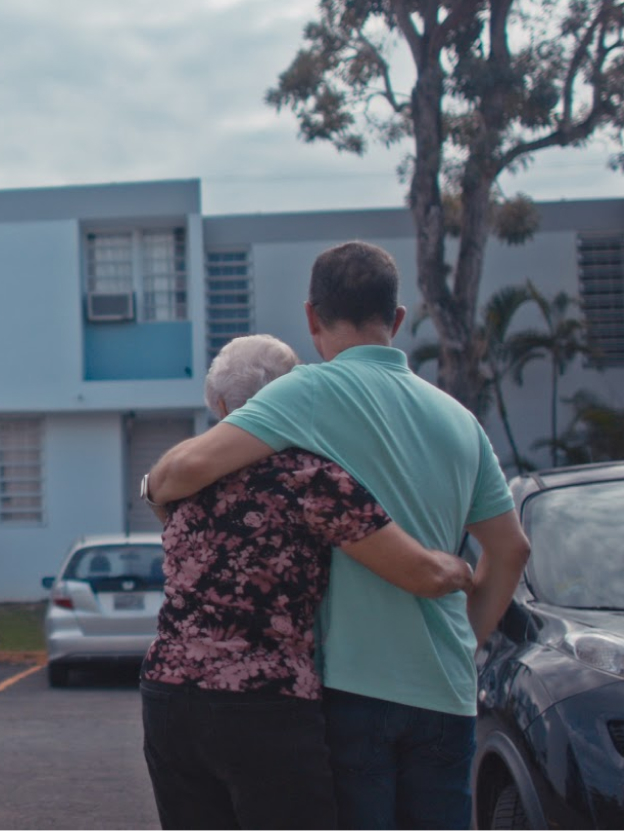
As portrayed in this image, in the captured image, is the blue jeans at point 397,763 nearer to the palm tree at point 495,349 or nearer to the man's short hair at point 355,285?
the man's short hair at point 355,285

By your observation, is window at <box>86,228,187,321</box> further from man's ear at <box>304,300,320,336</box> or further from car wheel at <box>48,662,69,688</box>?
man's ear at <box>304,300,320,336</box>

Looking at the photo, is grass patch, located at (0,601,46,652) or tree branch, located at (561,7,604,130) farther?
tree branch, located at (561,7,604,130)

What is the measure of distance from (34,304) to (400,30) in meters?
7.16

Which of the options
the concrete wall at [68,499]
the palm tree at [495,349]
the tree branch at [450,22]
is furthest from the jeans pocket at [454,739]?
the concrete wall at [68,499]

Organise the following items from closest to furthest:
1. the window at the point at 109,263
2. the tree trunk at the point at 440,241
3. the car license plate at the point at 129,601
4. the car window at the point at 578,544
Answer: the car window at the point at 578,544, the car license plate at the point at 129,601, the tree trunk at the point at 440,241, the window at the point at 109,263

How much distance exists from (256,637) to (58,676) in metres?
10.1

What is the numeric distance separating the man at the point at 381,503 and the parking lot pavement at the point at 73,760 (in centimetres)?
394

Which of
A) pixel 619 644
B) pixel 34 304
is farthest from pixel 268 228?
pixel 619 644

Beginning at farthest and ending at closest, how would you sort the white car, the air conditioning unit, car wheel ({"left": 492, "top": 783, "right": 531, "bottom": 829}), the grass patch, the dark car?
the air conditioning unit → the grass patch → the white car → car wheel ({"left": 492, "top": 783, "right": 531, "bottom": 829}) → the dark car

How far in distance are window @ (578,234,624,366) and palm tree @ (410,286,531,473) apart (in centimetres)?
146

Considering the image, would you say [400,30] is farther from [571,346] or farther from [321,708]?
[321,708]

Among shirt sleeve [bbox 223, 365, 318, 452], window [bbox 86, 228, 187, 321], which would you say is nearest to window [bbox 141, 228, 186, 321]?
window [bbox 86, 228, 187, 321]

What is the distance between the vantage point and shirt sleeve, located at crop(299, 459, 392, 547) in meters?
2.41

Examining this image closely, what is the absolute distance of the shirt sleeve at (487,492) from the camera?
2.75 meters
